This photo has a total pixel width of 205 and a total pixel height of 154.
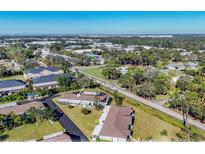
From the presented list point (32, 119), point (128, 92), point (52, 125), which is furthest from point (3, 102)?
point (128, 92)

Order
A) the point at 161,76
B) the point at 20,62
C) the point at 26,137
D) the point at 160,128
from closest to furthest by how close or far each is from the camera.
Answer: the point at 26,137, the point at 160,128, the point at 161,76, the point at 20,62

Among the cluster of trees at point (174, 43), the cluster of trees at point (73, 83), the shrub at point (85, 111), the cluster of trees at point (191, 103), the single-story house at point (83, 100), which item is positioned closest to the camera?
the cluster of trees at point (191, 103)

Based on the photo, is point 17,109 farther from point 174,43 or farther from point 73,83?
point 174,43

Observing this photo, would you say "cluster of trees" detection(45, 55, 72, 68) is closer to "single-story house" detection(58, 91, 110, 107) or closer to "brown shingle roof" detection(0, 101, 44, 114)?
"single-story house" detection(58, 91, 110, 107)

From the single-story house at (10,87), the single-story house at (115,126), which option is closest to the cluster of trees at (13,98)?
the single-story house at (10,87)

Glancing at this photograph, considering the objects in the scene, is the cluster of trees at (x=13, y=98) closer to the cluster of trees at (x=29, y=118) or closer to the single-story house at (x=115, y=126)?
the cluster of trees at (x=29, y=118)

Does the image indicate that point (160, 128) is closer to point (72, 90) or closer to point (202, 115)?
point (202, 115)

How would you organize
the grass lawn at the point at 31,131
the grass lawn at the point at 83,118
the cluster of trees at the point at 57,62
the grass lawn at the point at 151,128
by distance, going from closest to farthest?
the grass lawn at the point at 31,131 < the grass lawn at the point at 151,128 < the grass lawn at the point at 83,118 < the cluster of trees at the point at 57,62
